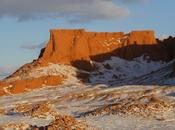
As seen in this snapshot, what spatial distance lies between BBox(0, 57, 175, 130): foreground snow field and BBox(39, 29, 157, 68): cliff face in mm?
5342

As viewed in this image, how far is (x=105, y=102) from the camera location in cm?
7012

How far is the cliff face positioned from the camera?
137 m

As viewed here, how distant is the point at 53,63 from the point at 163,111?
290 feet

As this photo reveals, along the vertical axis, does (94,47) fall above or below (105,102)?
above

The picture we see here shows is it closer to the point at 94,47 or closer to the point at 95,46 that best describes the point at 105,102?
the point at 94,47

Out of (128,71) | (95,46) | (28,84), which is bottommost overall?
(28,84)

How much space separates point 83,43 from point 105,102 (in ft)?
242

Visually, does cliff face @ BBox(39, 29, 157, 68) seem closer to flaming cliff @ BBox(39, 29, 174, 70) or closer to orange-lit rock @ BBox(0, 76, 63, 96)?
flaming cliff @ BBox(39, 29, 174, 70)

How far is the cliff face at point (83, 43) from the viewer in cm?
13700

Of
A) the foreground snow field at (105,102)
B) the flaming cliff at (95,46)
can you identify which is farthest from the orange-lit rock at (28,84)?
the flaming cliff at (95,46)

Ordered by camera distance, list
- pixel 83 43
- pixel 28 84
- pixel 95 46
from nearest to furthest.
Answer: pixel 28 84 → pixel 83 43 → pixel 95 46

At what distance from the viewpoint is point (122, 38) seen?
496 ft

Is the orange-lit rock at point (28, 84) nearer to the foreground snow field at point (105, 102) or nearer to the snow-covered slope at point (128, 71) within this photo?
the foreground snow field at point (105, 102)

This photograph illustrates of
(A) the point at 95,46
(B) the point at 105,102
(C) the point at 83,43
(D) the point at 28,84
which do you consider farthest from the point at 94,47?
(B) the point at 105,102
